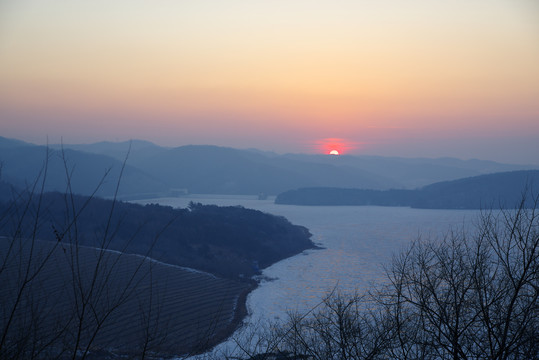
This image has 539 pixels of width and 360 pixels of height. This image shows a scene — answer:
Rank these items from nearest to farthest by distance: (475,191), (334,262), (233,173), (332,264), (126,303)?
1. (126,303)
2. (332,264)
3. (334,262)
4. (475,191)
5. (233,173)

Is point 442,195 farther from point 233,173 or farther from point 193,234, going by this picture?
point 193,234

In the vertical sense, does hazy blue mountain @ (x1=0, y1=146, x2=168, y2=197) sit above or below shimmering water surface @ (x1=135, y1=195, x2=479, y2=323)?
above

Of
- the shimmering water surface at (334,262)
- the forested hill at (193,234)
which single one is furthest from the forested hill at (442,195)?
the forested hill at (193,234)

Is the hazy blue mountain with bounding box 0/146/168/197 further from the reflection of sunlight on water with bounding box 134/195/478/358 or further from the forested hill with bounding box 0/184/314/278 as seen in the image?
the reflection of sunlight on water with bounding box 134/195/478/358

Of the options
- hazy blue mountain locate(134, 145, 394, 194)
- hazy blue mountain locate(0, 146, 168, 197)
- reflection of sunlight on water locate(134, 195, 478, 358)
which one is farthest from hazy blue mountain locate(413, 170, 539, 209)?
hazy blue mountain locate(0, 146, 168, 197)

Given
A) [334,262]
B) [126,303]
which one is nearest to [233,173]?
[334,262]

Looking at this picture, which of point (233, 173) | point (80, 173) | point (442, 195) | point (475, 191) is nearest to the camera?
point (80, 173)

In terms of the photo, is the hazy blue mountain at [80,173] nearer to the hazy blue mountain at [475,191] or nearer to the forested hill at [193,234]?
the forested hill at [193,234]
